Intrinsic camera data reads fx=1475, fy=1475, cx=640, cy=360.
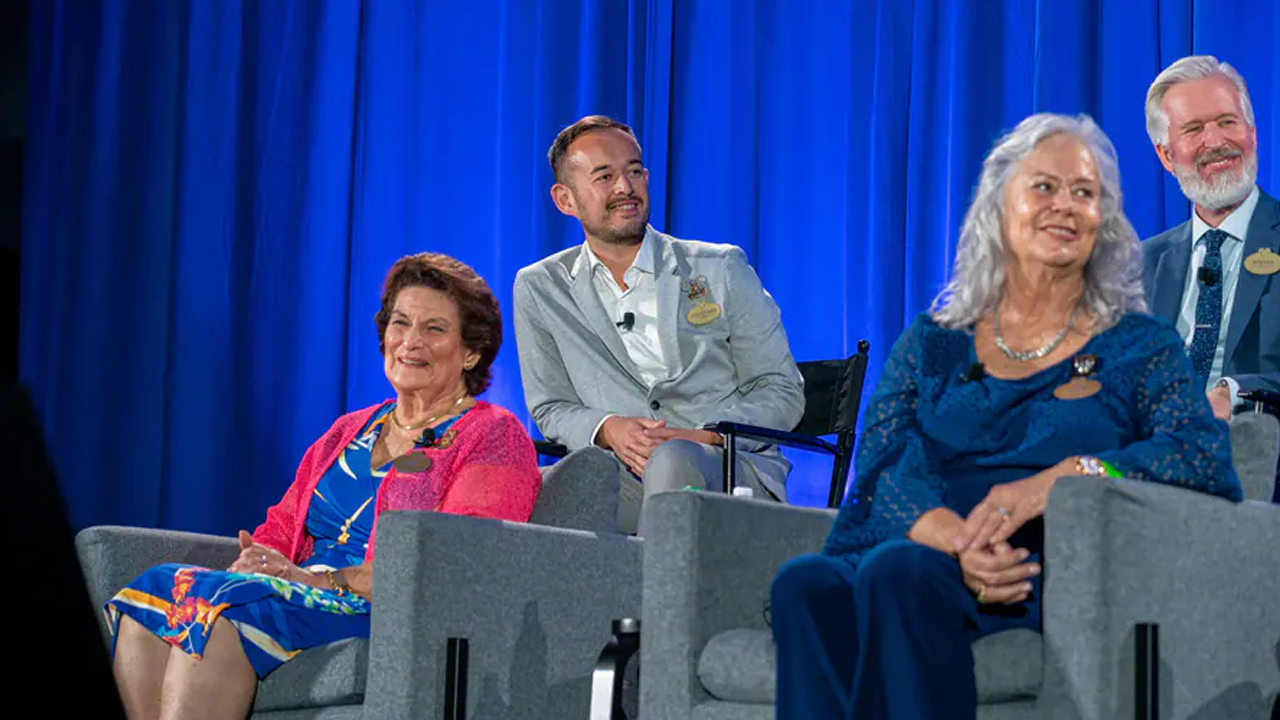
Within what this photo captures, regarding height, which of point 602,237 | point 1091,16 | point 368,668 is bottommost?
point 368,668

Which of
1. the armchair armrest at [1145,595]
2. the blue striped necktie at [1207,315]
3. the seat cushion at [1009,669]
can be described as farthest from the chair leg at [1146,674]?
the blue striped necktie at [1207,315]

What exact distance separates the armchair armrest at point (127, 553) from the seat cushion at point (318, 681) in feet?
1.58

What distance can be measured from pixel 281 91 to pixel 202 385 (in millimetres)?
973

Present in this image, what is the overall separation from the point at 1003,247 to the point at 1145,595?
0.70m

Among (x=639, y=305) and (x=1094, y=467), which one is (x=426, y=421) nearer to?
(x=639, y=305)

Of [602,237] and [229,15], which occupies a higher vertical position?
[229,15]

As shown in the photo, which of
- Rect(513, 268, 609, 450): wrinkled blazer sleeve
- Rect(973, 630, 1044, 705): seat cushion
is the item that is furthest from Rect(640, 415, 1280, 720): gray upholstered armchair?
Rect(513, 268, 609, 450): wrinkled blazer sleeve

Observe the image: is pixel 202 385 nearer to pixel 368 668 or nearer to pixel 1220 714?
pixel 368 668

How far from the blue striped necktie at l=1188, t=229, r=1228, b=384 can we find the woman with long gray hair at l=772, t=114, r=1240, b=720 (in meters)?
0.82

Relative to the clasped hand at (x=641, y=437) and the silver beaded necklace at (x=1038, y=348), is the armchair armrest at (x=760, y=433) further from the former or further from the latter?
the silver beaded necklace at (x=1038, y=348)

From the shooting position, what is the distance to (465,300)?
2.80 meters

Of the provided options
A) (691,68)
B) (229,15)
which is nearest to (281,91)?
(229,15)

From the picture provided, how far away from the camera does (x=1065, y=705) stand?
179 cm

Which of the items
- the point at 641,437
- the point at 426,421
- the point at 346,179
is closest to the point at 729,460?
the point at 641,437
